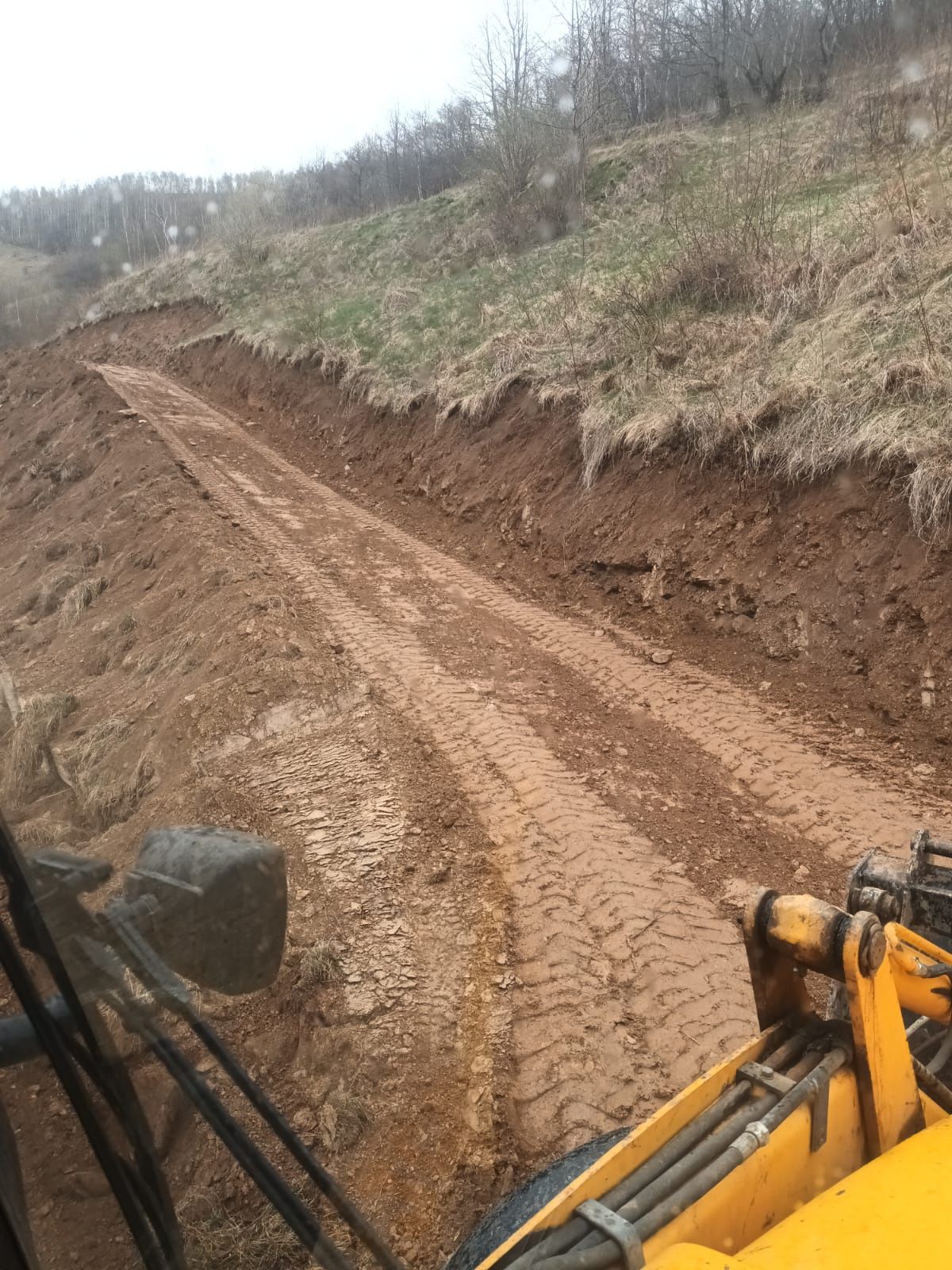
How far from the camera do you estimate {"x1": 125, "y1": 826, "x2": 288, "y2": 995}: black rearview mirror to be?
1.09 meters

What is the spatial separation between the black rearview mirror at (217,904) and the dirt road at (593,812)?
8.52 ft

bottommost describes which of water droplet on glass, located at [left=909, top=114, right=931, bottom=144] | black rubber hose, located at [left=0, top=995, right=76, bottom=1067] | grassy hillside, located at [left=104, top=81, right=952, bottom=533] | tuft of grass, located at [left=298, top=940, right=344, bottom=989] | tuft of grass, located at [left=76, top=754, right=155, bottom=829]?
tuft of grass, located at [left=298, top=940, right=344, bottom=989]

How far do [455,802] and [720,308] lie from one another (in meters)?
7.45

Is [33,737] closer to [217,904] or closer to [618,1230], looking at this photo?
[618,1230]

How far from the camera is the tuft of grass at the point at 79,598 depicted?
9727 millimetres

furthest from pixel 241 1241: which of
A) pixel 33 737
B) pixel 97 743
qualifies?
pixel 33 737

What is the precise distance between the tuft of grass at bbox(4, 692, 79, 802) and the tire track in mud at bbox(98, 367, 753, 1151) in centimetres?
254

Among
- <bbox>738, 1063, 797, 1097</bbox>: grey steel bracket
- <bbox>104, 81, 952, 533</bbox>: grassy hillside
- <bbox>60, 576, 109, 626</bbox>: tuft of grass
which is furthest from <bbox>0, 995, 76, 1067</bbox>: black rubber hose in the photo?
<bbox>60, 576, 109, 626</bbox>: tuft of grass

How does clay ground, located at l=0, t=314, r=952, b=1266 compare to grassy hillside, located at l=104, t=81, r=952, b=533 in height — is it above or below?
below

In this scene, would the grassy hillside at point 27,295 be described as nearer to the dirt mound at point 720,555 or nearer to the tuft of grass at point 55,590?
the tuft of grass at point 55,590

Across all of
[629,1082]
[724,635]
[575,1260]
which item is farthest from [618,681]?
[575,1260]

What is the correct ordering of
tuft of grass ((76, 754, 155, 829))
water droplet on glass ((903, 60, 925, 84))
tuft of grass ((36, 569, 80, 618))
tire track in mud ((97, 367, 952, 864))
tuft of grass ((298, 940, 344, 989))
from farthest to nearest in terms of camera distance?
water droplet on glass ((903, 60, 925, 84)) → tuft of grass ((36, 569, 80, 618)) → tuft of grass ((76, 754, 155, 829)) → tire track in mud ((97, 367, 952, 864)) → tuft of grass ((298, 940, 344, 989))

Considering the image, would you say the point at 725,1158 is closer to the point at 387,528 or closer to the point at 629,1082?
the point at 629,1082

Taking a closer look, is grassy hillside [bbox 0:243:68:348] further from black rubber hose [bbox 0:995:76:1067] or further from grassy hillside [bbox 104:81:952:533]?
black rubber hose [bbox 0:995:76:1067]
